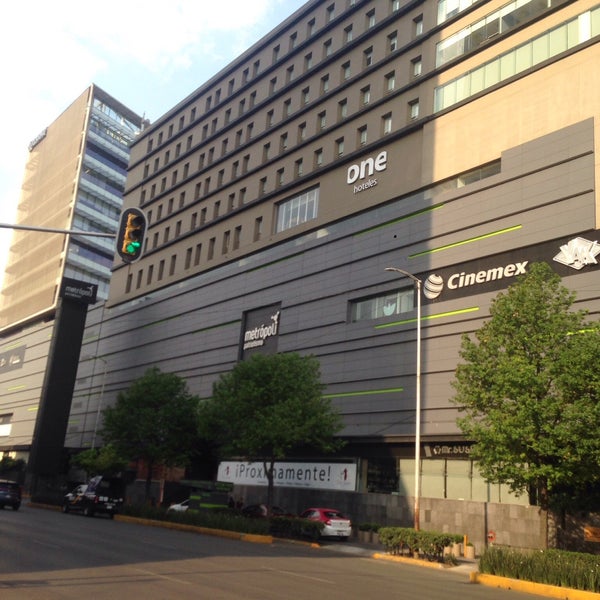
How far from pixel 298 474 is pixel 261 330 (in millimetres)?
12813

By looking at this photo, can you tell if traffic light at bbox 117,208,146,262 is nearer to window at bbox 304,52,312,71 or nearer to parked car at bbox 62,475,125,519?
parked car at bbox 62,475,125,519

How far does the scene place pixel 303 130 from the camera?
5659 cm

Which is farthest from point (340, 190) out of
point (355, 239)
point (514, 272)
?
point (514, 272)

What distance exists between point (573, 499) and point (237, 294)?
36.9m

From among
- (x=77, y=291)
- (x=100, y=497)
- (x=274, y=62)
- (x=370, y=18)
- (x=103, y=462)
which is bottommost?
(x=100, y=497)

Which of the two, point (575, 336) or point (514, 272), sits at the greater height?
point (514, 272)

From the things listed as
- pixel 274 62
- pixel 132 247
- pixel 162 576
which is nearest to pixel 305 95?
pixel 274 62

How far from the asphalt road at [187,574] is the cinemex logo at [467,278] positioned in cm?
1717

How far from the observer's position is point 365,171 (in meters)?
47.7

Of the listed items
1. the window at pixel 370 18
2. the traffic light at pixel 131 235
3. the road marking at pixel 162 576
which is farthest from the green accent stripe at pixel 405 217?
the road marking at pixel 162 576

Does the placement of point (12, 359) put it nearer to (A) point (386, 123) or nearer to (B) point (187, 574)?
(A) point (386, 123)

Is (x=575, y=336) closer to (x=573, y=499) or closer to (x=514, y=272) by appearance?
(x=573, y=499)

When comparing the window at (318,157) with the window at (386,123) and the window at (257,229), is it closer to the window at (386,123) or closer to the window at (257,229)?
the window at (386,123)

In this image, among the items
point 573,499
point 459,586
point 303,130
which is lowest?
point 459,586
